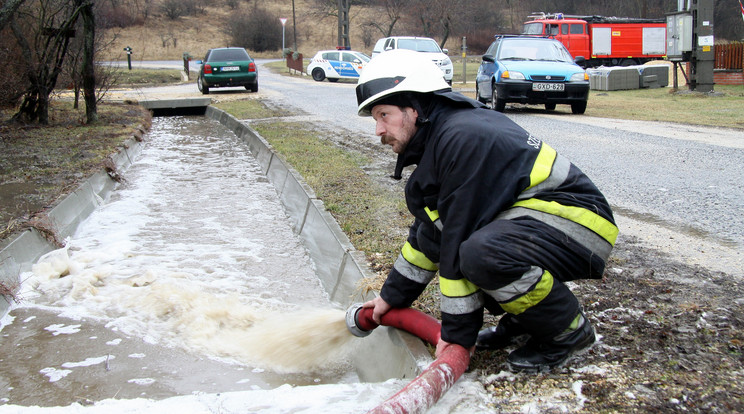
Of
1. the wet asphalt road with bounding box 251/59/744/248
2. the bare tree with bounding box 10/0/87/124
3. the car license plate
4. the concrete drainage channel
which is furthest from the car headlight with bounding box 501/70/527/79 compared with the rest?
the bare tree with bounding box 10/0/87/124

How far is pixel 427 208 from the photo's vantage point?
121 inches

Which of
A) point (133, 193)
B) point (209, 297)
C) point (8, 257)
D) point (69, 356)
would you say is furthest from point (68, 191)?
point (69, 356)

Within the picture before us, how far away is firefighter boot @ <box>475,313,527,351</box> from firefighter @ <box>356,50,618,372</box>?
107mm

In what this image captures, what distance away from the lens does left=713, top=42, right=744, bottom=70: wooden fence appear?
2152cm

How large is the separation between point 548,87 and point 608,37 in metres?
21.1

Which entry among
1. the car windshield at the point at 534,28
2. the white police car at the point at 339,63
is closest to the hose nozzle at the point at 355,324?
the white police car at the point at 339,63

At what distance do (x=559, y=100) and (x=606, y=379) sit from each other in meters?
12.0

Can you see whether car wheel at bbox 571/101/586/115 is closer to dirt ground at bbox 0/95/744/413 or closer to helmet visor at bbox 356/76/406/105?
dirt ground at bbox 0/95/744/413

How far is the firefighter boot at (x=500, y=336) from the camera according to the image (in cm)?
319

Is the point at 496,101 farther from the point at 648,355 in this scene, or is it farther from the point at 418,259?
the point at 648,355

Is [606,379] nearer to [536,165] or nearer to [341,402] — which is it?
[536,165]

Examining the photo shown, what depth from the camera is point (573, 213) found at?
2.83m

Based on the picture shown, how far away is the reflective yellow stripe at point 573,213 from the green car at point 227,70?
20646 millimetres

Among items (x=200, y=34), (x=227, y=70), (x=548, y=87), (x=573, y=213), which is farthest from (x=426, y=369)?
(x=200, y=34)
